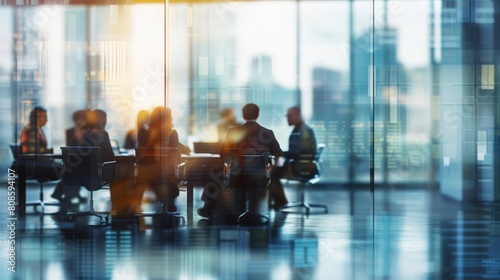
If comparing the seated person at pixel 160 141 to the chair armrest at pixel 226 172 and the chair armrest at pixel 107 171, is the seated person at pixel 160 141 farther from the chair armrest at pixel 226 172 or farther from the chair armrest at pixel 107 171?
the chair armrest at pixel 226 172

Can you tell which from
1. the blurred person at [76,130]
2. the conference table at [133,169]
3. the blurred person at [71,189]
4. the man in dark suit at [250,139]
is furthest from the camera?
the blurred person at [76,130]

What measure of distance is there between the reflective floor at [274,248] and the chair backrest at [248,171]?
50 cm

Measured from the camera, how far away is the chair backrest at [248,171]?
6.02 meters

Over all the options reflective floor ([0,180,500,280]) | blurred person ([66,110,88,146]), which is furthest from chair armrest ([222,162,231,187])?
blurred person ([66,110,88,146])

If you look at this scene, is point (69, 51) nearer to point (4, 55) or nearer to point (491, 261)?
point (4, 55)

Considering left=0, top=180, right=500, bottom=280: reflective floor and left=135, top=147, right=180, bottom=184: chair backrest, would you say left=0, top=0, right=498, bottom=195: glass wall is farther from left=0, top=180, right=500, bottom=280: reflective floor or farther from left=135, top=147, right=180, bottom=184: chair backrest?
Result: left=135, top=147, right=180, bottom=184: chair backrest

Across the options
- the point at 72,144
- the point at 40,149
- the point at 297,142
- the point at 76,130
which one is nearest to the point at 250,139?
the point at 297,142

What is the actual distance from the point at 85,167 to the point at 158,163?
76 centimetres

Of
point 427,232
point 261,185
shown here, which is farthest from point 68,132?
point 427,232

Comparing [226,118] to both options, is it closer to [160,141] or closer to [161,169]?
[160,141]

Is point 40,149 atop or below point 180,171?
atop

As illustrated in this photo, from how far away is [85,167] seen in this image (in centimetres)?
620

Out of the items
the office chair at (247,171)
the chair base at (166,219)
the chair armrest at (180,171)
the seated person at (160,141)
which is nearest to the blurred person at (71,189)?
the chair base at (166,219)

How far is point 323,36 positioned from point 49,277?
685 centimetres
